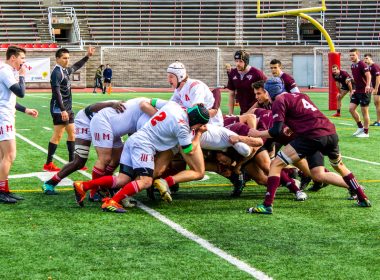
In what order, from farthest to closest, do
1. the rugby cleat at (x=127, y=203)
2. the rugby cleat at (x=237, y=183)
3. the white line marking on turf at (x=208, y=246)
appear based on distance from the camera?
the rugby cleat at (x=237, y=183)
the rugby cleat at (x=127, y=203)
the white line marking on turf at (x=208, y=246)

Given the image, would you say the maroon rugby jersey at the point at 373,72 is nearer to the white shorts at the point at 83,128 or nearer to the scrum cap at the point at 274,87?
the scrum cap at the point at 274,87

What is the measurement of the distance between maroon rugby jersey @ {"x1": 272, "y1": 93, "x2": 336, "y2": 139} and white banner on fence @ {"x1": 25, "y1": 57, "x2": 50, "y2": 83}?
109 feet

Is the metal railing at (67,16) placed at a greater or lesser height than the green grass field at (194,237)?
greater

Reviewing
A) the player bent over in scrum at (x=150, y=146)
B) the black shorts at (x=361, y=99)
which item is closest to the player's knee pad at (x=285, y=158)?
the player bent over in scrum at (x=150, y=146)

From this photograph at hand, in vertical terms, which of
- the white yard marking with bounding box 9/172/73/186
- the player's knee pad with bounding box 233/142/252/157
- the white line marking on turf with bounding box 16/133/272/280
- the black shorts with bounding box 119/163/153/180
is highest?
the player's knee pad with bounding box 233/142/252/157

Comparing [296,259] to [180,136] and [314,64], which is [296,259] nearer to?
[180,136]

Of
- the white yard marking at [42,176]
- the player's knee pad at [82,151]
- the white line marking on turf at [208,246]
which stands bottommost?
the white yard marking at [42,176]

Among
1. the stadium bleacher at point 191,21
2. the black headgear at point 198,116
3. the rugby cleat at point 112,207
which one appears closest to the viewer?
the black headgear at point 198,116

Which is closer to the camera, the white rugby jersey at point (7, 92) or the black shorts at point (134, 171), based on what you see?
the black shorts at point (134, 171)

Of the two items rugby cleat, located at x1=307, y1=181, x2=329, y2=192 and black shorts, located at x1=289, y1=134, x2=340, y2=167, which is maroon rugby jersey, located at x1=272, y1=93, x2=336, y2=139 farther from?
rugby cleat, located at x1=307, y1=181, x2=329, y2=192

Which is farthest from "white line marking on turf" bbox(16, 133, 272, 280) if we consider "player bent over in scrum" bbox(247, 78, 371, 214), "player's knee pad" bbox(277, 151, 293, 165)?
"player's knee pad" bbox(277, 151, 293, 165)

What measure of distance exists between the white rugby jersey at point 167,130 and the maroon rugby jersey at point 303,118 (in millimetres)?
1038

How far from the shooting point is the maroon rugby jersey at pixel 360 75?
57.1 ft

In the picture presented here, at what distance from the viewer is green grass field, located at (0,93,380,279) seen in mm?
5531
